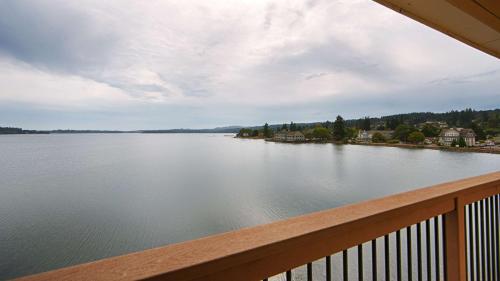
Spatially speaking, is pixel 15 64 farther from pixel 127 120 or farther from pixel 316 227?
pixel 127 120

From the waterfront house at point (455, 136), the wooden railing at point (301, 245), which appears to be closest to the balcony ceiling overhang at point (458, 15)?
the wooden railing at point (301, 245)

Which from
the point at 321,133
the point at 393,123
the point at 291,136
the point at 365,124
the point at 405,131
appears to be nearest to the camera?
the point at 405,131

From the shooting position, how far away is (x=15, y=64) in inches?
176

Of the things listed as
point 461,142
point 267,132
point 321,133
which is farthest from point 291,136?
point 461,142

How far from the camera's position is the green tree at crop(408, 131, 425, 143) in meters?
14.6

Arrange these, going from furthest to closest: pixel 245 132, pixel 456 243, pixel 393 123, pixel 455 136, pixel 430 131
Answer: pixel 245 132 < pixel 393 123 < pixel 430 131 < pixel 455 136 < pixel 456 243

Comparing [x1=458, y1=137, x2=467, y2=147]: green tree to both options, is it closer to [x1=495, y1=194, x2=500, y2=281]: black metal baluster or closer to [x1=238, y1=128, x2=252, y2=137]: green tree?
[x1=495, y1=194, x2=500, y2=281]: black metal baluster

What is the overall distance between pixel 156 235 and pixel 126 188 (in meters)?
7.98

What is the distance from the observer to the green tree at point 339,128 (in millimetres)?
43062

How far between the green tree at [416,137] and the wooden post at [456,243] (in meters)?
16.2

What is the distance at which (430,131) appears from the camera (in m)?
12.6

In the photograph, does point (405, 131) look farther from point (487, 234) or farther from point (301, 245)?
point (301, 245)

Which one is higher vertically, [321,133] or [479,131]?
[479,131]

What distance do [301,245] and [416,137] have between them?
1767cm
